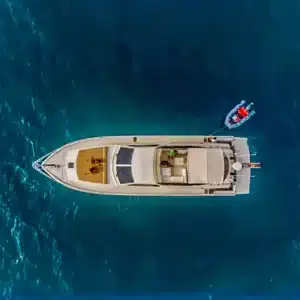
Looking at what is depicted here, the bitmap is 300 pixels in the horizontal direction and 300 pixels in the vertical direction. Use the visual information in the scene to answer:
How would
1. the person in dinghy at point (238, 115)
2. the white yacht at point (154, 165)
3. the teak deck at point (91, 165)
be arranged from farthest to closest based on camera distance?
the person in dinghy at point (238, 115) < the teak deck at point (91, 165) < the white yacht at point (154, 165)

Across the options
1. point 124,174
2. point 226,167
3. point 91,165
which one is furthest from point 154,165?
point 226,167

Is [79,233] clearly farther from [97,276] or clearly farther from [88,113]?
[88,113]

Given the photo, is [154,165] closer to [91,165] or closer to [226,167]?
[91,165]

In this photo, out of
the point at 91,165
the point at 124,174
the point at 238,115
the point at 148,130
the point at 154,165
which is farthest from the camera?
the point at 148,130

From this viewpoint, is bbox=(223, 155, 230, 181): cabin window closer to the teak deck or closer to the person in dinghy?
the person in dinghy

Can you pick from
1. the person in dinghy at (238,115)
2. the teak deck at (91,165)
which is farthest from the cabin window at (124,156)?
the person in dinghy at (238,115)

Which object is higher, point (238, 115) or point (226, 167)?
point (238, 115)

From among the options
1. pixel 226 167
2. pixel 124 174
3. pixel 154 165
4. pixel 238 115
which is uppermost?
pixel 238 115

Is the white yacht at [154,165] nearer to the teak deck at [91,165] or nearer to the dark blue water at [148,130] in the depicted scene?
the teak deck at [91,165]
